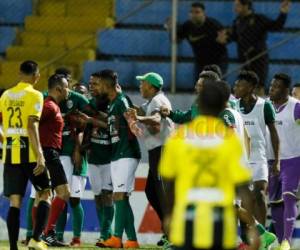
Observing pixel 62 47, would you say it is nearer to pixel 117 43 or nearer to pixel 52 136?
pixel 117 43

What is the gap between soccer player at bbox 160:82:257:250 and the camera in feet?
26.8

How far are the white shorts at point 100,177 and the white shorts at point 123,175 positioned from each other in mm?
794

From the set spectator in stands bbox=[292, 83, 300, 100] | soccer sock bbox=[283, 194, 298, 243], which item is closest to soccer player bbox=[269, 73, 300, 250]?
soccer sock bbox=[283, 194, 298, 243]

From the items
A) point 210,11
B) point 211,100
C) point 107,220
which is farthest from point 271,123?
point 210,11

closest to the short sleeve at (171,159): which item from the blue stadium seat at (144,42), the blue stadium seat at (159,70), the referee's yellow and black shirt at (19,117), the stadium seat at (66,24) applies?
the referee's yellow and black shirt at (19,117)

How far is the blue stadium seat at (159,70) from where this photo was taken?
59.6 feet

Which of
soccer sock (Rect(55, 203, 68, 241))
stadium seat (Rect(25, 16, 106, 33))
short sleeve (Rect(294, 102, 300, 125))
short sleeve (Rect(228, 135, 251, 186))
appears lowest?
soccer sock (Rect(55, 203, 68, 241))

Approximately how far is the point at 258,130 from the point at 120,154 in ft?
5.60

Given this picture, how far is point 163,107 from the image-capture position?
13016 mm

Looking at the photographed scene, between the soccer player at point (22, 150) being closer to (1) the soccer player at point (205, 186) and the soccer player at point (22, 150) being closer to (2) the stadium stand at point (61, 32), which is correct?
(1) the soccer player at point (205, 186)

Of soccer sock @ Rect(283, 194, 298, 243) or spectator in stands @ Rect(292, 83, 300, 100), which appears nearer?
soccer sock @ Rect(283, 194, 298, 243)

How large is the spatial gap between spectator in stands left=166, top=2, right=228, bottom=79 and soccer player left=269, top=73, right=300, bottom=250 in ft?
11.0

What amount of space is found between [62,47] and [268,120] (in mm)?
6758

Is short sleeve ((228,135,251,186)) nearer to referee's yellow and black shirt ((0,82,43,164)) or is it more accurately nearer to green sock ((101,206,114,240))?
referee's yellow and black shirt ((0,82,43,164))
